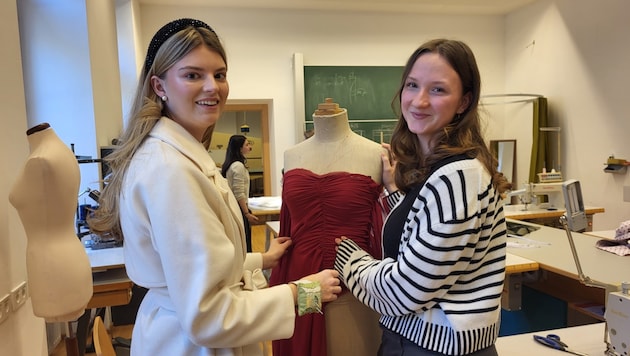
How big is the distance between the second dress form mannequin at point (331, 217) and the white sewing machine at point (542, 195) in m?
3.00

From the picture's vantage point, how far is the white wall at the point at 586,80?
5.09m

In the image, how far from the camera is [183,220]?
83 cm

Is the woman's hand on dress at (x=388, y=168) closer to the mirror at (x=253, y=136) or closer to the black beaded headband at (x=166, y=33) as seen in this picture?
the black beaded headband at (x=166, y=33)

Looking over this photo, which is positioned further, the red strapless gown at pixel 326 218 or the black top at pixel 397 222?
the red strapless gown at pixel 326 218

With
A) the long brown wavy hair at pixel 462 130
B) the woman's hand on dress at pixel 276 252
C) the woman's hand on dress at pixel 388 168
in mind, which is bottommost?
the woman's hand on dress at pixel 276 252

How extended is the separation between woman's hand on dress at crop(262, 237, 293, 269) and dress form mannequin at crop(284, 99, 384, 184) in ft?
0.95

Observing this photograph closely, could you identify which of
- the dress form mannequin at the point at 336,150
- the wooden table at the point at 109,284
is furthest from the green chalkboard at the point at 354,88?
the dress form mannequin at the point at 336,150

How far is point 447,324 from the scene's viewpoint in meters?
0.99

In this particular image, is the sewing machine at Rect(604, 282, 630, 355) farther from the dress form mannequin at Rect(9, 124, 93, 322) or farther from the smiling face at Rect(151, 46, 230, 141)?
the dress form mannequin at Rect(9, 124, 93, 322)

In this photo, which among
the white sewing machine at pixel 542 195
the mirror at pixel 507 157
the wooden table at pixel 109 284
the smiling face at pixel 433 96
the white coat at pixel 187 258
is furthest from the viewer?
the mirror at pixel 507 157

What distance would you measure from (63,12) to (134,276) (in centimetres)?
304

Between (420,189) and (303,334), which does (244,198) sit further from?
(420,189)

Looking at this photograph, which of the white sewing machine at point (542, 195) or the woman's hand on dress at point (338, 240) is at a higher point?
the woman's hand on dress at point (338, 240)

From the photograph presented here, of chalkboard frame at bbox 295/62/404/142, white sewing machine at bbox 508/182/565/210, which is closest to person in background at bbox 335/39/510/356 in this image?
white sewing machine at bbox 508/182/565/210
